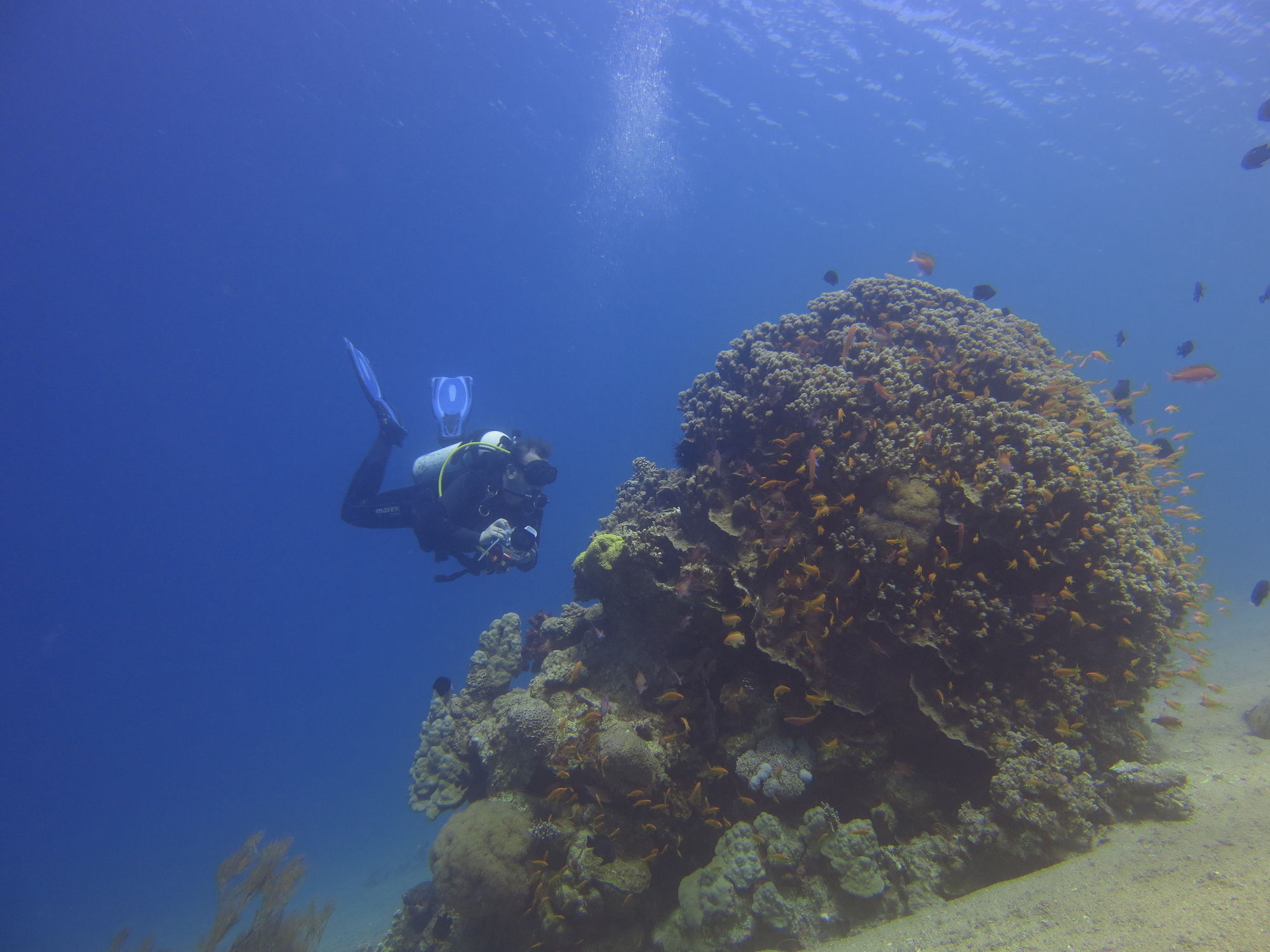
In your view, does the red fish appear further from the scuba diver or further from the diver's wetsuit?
the diver's wetsuit

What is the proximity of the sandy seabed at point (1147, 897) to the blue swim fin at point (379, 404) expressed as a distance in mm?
13257

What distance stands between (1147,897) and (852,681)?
2.09 m

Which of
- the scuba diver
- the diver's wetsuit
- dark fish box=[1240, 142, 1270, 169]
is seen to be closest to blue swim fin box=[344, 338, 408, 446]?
the scuba diver

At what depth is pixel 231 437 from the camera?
8388 cm

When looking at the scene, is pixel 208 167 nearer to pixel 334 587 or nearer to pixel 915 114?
pixel 915 114

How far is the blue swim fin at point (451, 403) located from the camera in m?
13.3

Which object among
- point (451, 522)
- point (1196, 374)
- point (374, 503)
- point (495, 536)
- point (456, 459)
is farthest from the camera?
point (374, 503)

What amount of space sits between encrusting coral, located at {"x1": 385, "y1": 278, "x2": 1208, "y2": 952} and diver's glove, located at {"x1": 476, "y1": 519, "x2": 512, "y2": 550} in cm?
271

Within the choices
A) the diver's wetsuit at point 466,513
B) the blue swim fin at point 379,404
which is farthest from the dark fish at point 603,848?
the blue swim fin at point 379,404

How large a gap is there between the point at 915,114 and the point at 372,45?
133ft

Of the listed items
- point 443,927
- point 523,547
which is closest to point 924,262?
point 523,547

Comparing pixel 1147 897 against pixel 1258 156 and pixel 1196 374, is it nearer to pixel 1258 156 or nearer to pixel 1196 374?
pixel 1196 374

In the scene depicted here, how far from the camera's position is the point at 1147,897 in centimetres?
314

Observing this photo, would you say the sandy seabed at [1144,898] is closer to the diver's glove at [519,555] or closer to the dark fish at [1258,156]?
the diver's glove at [519,555]
